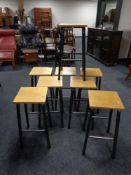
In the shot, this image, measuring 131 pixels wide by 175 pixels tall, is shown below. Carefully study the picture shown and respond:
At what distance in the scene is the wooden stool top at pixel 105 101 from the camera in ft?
5.13

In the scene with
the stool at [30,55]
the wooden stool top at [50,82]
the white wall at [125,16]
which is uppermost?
the white wall at [125,16]

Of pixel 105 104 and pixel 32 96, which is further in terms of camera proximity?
pixel 32 96

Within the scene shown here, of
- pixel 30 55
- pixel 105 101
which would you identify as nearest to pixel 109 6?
pixel 30 55

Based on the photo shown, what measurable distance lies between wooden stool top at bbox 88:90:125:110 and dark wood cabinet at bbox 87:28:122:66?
327 cm

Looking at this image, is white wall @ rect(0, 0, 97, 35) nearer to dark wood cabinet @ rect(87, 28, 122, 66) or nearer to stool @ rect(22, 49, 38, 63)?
dark wood cabinet @ rect(87, 28, 122, 66)

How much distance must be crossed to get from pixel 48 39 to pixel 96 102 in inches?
172

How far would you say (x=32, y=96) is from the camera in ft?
5.71

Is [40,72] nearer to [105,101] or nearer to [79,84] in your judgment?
[79,84]

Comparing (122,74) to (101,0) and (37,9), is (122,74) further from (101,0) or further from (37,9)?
(37,9)

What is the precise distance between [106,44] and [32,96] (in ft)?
12.5

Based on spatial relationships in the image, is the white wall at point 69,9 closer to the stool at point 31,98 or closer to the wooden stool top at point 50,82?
the wooden stool top at point 50,82

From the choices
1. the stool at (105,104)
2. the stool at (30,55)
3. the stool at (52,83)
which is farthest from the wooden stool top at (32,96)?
the stool at (30,55)

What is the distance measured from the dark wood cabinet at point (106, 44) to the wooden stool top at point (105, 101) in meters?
3.27

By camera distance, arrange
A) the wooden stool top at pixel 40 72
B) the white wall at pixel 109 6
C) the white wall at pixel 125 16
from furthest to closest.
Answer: the white wall at pixel 109 6 → the white wall at pixel 125 16 → the wooden stool top at pixel 40 72
